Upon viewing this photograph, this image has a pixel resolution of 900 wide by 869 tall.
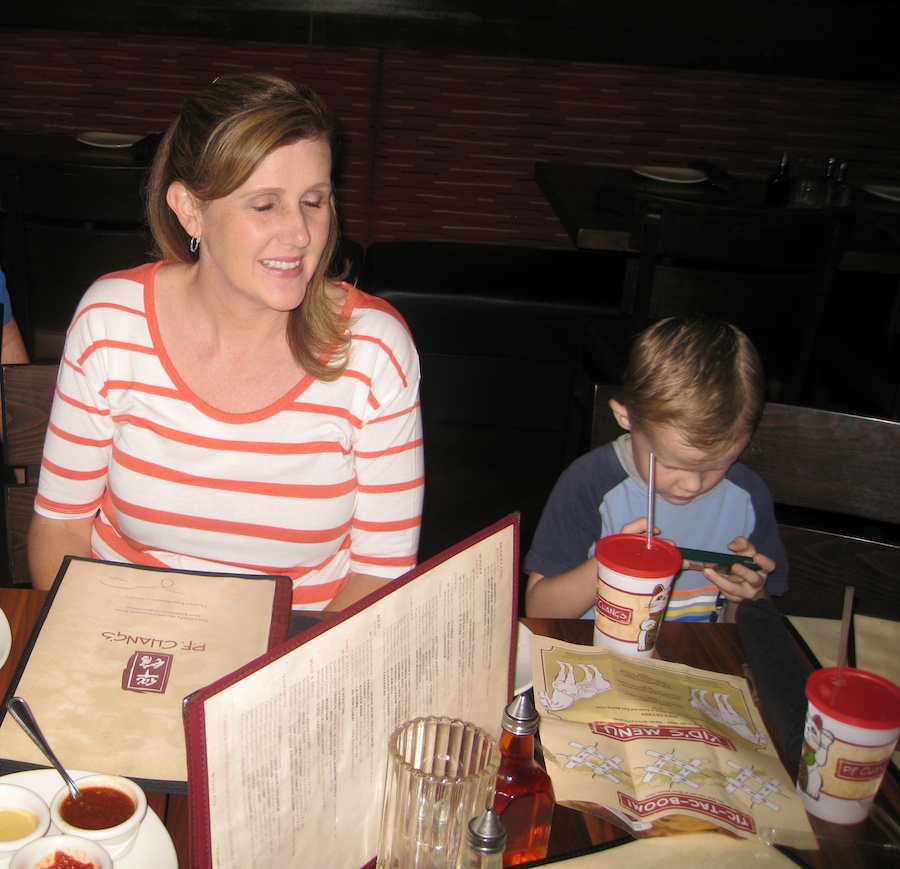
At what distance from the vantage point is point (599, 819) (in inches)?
35.7

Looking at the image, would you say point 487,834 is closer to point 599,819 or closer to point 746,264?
point 599,819

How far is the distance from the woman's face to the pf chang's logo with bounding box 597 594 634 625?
594 mm

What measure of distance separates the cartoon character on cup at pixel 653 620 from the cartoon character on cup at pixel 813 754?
20cm

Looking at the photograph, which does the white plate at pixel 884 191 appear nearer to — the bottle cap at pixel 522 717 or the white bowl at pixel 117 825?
the bottle cap at pixel 522 717

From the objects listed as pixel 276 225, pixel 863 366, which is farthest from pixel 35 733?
pixel 863 366

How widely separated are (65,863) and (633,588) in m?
0.59

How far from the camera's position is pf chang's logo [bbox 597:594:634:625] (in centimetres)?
108

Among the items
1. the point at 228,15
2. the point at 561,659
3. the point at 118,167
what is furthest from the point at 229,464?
the point at 228,15

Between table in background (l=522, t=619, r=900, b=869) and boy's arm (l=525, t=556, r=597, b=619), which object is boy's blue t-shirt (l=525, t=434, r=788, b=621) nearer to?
boy's arm (l=525, t=556, r=597, b=619)

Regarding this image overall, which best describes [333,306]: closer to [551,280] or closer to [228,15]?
[551,280]

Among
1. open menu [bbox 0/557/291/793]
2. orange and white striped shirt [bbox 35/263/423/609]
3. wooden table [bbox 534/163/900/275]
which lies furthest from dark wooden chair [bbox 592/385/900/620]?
wooden table [bbox 534/163/900/275]

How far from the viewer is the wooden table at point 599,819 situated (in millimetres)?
875

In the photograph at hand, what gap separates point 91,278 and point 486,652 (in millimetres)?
1868

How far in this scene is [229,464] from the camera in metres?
1.40
